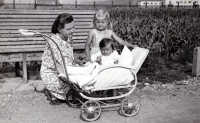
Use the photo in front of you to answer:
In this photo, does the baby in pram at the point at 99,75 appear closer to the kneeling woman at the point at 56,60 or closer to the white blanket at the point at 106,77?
the white blanket at the point at 106,77

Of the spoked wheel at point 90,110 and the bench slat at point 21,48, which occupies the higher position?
the bench slat at point 21,48

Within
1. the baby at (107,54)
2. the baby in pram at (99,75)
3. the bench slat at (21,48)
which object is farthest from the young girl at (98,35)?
the bench slat at (21,48)

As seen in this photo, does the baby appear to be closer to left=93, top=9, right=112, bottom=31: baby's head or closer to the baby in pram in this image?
the baby in pram

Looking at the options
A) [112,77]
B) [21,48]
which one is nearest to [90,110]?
[112,77]

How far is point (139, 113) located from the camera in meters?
4.18

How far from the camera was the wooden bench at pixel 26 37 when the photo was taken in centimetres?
555

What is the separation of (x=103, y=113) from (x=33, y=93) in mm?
1573

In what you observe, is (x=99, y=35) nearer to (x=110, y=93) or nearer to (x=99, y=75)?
(x=110, y=93)

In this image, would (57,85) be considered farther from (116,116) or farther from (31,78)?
(31,78)

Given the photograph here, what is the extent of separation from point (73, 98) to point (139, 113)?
105 cm

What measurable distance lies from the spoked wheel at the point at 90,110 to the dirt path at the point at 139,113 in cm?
9

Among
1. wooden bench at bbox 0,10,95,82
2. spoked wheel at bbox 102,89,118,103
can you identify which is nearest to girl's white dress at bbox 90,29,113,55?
spoked wheel at bbox 102,89,118,103

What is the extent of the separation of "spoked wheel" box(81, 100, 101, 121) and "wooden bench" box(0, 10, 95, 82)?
86.1 inches

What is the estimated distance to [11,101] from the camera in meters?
4.68
